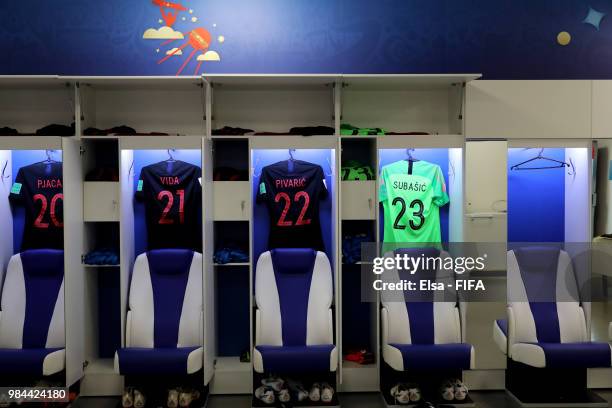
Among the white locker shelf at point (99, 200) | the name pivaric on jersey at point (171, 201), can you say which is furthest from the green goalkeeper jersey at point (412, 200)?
the white locker shelf at point (99, 200)

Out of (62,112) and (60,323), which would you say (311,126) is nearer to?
(62,112)

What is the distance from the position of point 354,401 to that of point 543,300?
144 centimetres

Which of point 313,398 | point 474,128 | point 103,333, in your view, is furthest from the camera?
point 103,333

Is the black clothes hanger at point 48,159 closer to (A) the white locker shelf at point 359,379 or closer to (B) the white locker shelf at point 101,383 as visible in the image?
(B) the white locker shelf at point 101,383

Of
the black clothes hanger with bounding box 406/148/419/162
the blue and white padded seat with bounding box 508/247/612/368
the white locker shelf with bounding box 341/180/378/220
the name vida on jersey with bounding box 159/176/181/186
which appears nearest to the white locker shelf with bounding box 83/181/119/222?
the name vida on jersey with bounding box 159/176/181/186

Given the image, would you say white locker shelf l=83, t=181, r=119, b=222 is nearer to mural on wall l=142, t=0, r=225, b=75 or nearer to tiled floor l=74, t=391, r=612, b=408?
mural on wall l=142, t=0, r=225, b=75

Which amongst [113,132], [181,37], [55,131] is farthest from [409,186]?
[55,131]

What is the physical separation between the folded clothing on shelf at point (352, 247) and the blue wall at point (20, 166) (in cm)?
202

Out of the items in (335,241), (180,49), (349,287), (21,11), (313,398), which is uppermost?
(21,11)

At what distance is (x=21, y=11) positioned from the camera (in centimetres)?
406

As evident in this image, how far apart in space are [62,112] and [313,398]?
2599mm

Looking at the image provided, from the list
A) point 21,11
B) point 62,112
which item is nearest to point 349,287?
point 62,112

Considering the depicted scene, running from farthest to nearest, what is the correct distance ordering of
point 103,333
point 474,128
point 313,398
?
1. point 103,333
2. point 474,128
3. point 313,398

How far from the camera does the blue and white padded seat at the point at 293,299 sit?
148 inches
